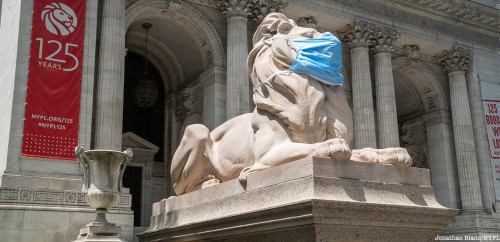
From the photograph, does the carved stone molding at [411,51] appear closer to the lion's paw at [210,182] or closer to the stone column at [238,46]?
the stone column at [238,46]

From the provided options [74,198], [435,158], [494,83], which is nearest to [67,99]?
[74,198]

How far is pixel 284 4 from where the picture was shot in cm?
2067

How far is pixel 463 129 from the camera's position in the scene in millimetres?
25281

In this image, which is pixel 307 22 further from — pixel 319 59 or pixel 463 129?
pixel 319 59

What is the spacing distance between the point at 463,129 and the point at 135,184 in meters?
15.7

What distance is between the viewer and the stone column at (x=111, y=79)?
51.7 feet

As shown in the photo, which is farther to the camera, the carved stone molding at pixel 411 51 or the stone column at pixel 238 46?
the carved stone molding at pixel 411 51

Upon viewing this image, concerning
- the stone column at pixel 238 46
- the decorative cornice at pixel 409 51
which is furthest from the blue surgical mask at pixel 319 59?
the decorative cornice at pixel 409 51

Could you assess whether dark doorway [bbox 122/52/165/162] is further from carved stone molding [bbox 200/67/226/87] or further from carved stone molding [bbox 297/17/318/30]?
carved stone molding [bbox 297/17/318/30]

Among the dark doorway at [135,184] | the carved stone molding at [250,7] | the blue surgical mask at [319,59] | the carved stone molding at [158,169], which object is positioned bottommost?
the blue surgical mask at [319,59]

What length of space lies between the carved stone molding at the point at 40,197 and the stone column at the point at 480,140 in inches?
735

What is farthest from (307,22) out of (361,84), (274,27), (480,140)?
(274,27)

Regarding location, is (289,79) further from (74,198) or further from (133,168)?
(133,168)

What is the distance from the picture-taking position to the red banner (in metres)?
14.6
